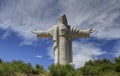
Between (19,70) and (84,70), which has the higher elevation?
(84,70)

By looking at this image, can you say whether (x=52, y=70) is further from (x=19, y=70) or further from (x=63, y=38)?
(x=63, y=38)

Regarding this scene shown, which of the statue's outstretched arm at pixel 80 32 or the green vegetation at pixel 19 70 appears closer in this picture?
the green vegetation at pixel 19 70

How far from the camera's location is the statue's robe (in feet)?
86.2

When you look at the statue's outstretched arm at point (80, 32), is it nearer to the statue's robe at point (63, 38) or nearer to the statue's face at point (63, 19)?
the statue's robe at point (63, 38)

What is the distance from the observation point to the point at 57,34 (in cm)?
2677

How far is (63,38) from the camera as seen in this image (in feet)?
87.0

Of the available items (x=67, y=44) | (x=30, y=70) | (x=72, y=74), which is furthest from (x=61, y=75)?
(x=67, y=44)

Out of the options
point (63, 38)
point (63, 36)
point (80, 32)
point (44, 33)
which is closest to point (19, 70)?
point (63, 38)

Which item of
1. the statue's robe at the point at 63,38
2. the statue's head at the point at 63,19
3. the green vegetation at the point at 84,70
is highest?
the statue's head at the point at 63,19

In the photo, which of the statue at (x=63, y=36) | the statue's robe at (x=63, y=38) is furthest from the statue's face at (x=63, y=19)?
the statue's robe at (x=63, y=38)

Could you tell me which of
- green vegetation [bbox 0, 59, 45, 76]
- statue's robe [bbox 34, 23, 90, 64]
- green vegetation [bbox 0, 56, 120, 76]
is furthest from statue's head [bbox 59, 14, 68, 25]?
green vegetation [bbox 0, 59, 45, 76]

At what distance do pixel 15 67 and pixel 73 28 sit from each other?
787 cm

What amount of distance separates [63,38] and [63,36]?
19 cm

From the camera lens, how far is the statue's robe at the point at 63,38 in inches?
1034
